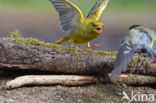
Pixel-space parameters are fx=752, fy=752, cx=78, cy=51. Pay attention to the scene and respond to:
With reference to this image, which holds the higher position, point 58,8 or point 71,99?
point 58,8

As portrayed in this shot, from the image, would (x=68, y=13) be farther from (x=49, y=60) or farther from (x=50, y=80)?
(x=50, y=80)

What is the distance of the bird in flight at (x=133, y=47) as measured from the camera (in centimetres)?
799

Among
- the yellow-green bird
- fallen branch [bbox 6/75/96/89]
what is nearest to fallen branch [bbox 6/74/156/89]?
fallen branch [bbox 6/75/96/89]

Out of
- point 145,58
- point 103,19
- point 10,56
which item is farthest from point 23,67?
point 103,19

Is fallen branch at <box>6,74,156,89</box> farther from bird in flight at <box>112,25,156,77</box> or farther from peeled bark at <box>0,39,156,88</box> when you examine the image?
bird in flight at <box>112,25,156,77</box>

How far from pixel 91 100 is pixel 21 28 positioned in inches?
259

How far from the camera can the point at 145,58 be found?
8.84 m

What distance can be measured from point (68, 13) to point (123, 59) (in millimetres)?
1363

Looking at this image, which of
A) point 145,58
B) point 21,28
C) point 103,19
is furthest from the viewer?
point 103,19

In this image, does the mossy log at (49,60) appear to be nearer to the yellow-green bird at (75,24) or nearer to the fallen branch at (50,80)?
the fallen branch at (50,80)

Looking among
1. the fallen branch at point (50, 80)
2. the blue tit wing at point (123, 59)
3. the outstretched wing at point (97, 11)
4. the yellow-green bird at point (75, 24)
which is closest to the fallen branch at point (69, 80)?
the fallen branch at point (50, 80)

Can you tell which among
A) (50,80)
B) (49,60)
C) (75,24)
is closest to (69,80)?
(50,80)

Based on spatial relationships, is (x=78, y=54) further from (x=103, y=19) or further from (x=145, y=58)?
(x=103, y=19)

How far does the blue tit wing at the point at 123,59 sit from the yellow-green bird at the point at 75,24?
857mm
